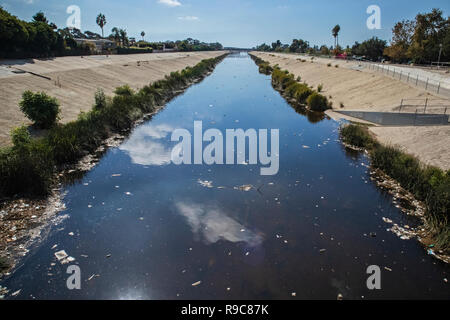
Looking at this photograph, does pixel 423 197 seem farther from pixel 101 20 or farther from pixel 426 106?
pixel 101 20

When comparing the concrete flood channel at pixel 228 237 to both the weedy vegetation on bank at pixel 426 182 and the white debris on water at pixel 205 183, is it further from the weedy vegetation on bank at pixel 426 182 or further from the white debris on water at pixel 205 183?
the weedy vegetation on bank at pixel 426 182

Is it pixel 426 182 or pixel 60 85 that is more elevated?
pixel 60 85

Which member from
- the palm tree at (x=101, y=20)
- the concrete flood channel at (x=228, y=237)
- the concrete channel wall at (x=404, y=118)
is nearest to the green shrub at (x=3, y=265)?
the concrete flood channel at (x=228, y=237)

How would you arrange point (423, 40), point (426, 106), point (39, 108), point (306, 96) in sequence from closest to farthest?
1. point (39, 108)
2. point (426, 106)
3. point (306, 96)
4. point (423, 40)

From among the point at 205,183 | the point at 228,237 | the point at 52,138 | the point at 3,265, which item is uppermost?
the point at 52,138

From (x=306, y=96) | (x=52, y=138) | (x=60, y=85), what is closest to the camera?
(x=52, y=138)

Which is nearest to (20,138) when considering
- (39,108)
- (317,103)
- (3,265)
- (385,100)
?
(39,108)
